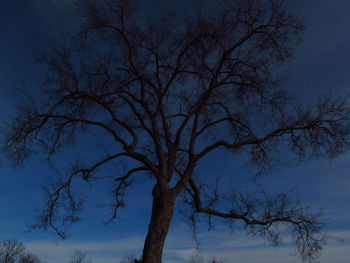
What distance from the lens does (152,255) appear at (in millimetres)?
6336

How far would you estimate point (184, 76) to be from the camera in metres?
9.27

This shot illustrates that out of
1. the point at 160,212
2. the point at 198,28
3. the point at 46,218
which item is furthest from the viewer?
the point at 198,28

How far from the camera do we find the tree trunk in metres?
6.37

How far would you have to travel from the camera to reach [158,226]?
6.69 metres

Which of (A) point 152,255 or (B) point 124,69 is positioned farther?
(B) point 124,69

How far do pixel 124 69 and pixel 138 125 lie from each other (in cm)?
165

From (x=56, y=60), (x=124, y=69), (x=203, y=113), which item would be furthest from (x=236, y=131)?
(x=56, y=60)

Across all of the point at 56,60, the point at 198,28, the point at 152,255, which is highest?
the point at 198,28

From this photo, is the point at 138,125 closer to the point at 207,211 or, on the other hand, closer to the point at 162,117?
the point at 162,117

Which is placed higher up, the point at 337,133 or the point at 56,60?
the point at 56,60

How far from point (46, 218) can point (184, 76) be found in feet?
17.6

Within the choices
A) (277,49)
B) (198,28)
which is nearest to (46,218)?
(198,28)

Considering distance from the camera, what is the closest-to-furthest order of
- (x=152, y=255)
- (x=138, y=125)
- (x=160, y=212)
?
(x=152, y=255)
(x=160, y=212)
(x=138, y=125)

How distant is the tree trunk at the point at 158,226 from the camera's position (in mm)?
6367
